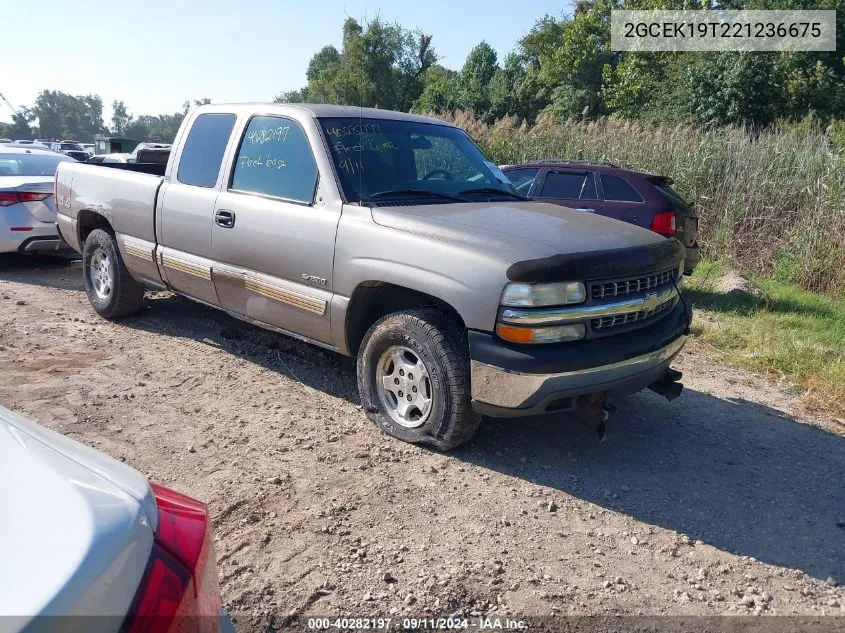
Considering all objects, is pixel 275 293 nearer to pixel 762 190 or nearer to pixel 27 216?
pixel 27 216

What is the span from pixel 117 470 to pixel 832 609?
2.84 m

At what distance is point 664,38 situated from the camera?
24.6 metres

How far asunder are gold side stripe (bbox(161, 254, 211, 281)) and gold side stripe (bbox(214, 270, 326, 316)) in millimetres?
134

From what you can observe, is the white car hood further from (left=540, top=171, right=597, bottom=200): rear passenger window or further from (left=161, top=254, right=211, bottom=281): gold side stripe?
(left=540, top=171, right=597, bottom=200): rear passenger window

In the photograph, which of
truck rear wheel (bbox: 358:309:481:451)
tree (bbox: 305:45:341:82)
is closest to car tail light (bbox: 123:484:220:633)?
truck rear wheel (bbox: 358:309:481:451)

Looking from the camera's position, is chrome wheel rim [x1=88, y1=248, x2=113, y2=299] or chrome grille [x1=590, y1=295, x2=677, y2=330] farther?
chrome wheel rim [x1=88, y1=248, x2=113, y2=299]

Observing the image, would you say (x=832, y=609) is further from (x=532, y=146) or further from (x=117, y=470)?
(x=532, y=146)

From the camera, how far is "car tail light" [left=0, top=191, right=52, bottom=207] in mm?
8352

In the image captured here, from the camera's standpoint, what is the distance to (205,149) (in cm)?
527

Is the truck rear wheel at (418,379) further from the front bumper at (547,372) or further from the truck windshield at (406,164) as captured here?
the truck windshield at (406,164)

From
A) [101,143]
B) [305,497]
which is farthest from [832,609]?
[101,143]

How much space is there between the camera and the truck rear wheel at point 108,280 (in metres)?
6.16

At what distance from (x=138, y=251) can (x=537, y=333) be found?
382 cm

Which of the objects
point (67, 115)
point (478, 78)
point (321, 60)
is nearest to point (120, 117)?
point (67, 115)
